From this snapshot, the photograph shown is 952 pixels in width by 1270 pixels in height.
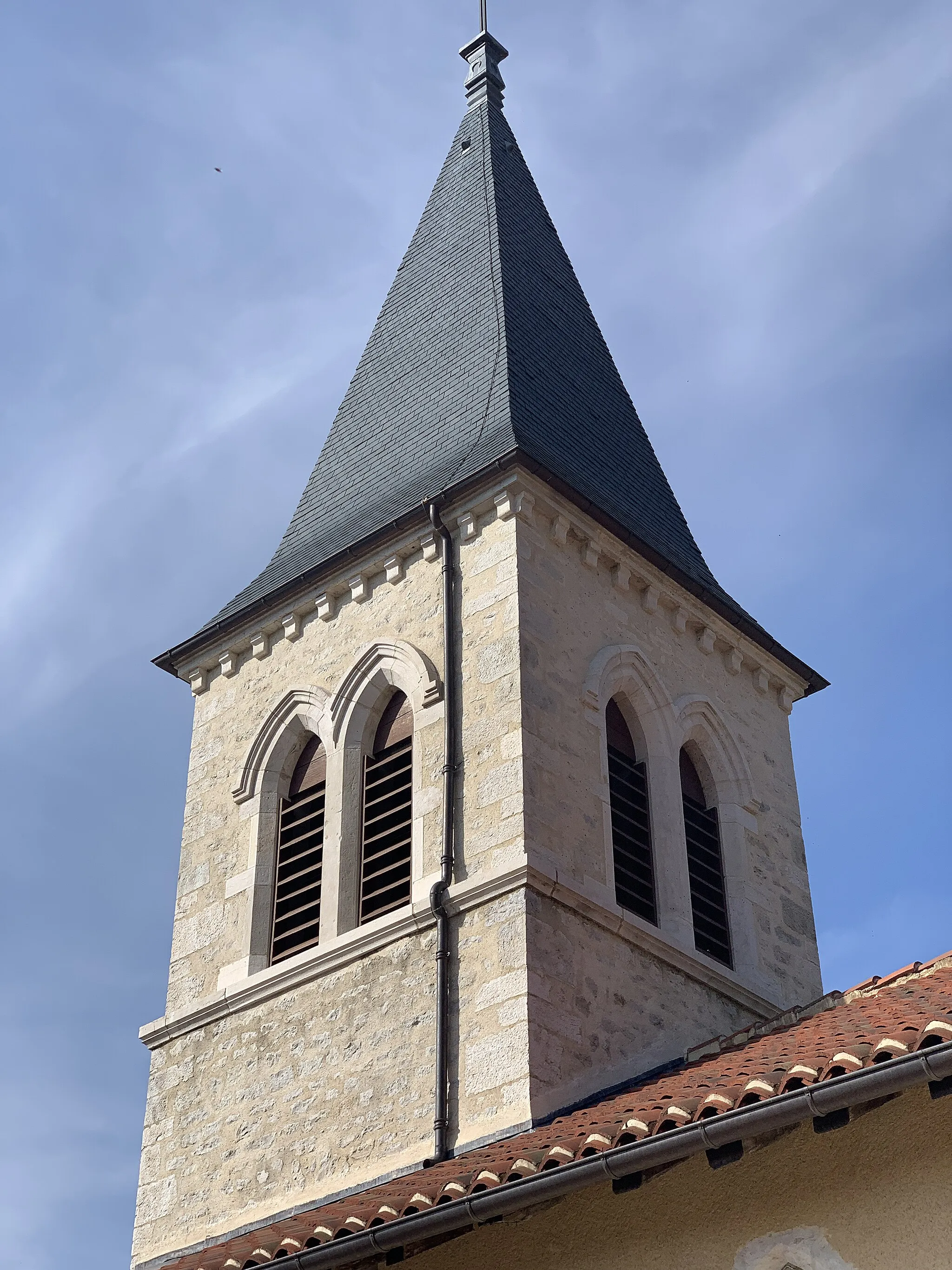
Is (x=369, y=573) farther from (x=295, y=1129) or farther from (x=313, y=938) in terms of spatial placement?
(x=295, y=1129)

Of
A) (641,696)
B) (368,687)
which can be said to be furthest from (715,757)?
(368,687)

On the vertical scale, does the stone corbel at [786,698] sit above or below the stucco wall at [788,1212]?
above

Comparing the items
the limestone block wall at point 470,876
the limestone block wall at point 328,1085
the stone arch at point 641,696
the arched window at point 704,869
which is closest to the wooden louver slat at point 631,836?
the limestone block wall at point 470,876

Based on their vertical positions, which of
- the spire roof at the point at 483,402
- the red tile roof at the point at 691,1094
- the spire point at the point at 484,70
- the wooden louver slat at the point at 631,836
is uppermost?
the spire point at the point at 484,70

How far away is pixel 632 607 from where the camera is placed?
13945 mm

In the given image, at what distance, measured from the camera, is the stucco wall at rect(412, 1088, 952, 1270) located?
7.04 m

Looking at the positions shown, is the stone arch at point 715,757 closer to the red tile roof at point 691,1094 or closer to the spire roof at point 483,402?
the spire roof at point 483,402

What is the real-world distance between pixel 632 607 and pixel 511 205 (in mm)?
5987

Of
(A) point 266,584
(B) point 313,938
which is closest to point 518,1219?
(B) point 313,938

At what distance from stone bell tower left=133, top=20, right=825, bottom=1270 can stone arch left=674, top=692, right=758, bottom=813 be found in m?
0.02

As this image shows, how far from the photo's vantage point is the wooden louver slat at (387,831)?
484 inches

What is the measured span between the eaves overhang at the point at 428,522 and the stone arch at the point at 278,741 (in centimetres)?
94

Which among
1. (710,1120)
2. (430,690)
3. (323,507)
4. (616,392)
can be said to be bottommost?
(710,1120)

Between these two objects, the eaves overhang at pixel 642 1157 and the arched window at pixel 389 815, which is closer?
the eaves overhang at pixel 642 1157
